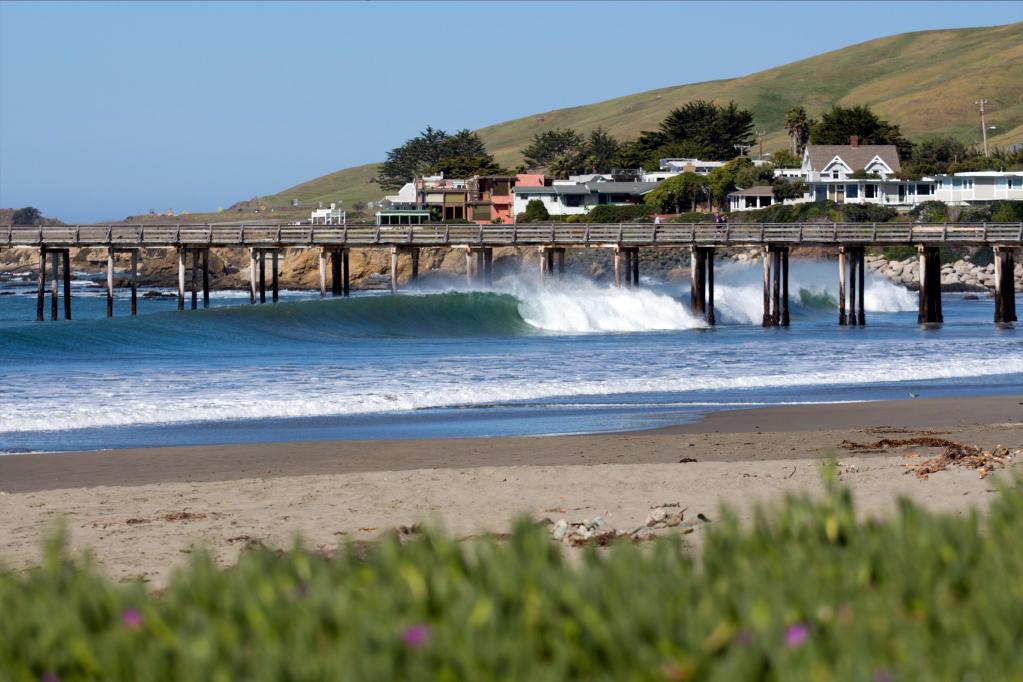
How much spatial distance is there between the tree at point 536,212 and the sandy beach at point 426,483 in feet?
309

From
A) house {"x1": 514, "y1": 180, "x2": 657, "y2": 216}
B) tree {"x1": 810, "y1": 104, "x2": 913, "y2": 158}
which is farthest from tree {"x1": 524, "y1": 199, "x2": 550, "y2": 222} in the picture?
tree {"x1": 810, "y1": 104, "x2": 913, "y2": 158}

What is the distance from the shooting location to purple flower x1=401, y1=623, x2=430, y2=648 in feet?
14.7

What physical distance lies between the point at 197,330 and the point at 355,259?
56.8m

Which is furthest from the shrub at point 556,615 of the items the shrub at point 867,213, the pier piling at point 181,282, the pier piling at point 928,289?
the shrub at point 867,213

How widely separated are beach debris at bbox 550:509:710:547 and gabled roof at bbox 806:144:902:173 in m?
108

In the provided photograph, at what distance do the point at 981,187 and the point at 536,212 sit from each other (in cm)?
3448

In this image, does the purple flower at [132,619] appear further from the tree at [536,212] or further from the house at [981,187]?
the tree at [536,212]

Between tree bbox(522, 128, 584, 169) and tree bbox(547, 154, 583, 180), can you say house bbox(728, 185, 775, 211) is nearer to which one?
tree bbox(547, 154, 583, 180)

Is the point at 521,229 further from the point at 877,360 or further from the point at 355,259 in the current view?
the point at 355,259

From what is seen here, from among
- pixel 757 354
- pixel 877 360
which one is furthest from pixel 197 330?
pixel 877 360

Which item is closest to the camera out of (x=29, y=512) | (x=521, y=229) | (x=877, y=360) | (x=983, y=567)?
(x=983, y=567)

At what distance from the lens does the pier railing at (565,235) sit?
52.4m

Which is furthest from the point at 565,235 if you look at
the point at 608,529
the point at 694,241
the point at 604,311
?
the point at 608,529

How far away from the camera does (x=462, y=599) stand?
15.9 feet
